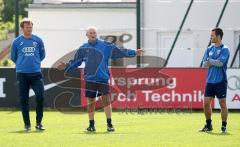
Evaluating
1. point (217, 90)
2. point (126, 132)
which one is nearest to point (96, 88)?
point (126, 132)

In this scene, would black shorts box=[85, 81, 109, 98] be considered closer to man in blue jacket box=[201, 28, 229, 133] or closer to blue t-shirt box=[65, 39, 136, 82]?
blue t-shirt box=[65, 39, 136, 82]

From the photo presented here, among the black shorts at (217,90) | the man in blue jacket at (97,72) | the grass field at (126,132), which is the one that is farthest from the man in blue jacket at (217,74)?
the man in blue jacket at (97,72)

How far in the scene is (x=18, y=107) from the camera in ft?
74.4

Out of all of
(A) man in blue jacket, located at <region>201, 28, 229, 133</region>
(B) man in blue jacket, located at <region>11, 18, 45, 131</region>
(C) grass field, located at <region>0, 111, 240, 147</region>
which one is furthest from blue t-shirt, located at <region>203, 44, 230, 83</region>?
(B) man in blue jacket, located at <region>11, 18, 45, 131</region>

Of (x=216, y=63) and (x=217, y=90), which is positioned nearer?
(x=216, y=63)

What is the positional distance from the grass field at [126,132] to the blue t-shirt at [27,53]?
1210mm

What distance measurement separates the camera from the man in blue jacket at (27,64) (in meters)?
15.6

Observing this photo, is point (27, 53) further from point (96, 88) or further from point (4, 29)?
point (4, 29)

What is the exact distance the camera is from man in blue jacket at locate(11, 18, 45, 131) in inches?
615

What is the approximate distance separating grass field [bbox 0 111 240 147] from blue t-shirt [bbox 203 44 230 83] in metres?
1.00

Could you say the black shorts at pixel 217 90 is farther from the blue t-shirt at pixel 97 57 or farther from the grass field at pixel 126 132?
the blue t-shirt at pixel 97 57

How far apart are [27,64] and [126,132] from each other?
2298 millimetres

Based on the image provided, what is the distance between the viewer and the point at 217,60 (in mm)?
15258

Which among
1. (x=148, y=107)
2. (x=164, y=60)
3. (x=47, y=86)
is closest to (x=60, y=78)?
(x=47, y=86)
